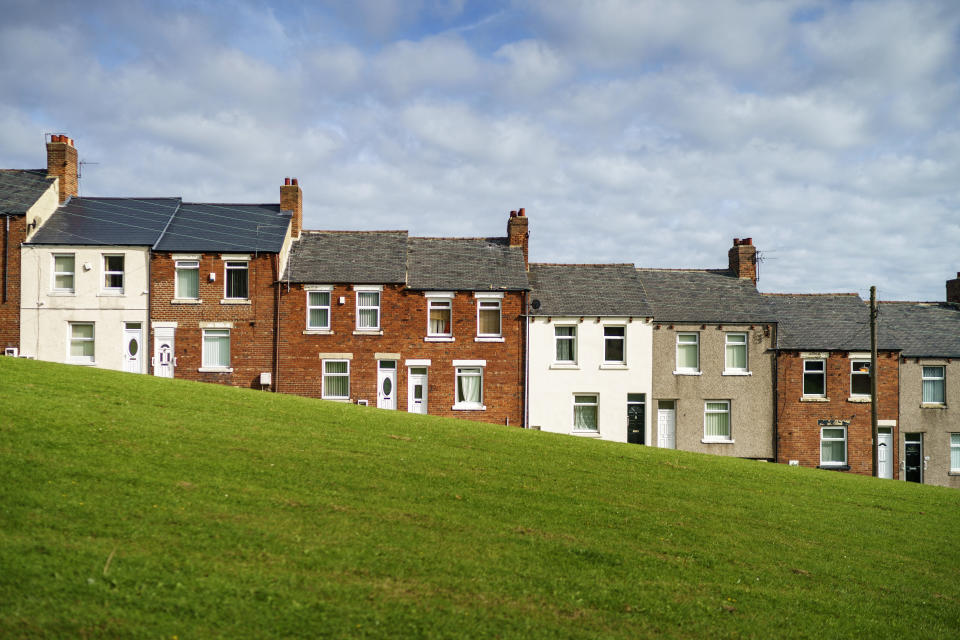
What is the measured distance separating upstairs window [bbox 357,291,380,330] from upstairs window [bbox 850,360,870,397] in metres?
24.7

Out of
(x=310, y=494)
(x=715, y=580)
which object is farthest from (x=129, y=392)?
(x=715, y=580)

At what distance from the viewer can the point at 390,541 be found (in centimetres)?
1036

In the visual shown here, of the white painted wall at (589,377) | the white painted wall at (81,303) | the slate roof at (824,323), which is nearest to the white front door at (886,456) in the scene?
the slate roof at (824,323)

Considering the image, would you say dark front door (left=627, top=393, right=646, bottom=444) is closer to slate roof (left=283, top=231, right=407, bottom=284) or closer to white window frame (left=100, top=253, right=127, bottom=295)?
slate roof (left=283, top=231, right=407, bottom=284)

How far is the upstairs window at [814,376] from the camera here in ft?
123

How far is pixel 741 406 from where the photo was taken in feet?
122

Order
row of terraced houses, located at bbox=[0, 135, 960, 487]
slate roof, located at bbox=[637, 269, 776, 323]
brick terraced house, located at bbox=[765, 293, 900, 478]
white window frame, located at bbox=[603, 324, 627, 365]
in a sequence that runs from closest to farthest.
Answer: row of terraced houses, located at bbox=[0, 135, 960, 487] < white window frame, located at bbox=[603, 324, 627, 365] < brick terraced house, located at bbox=[765, 293, 900, 478] < slate roof, located at bbox=[637, 269, 776, 323]

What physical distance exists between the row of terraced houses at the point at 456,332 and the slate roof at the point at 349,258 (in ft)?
0.37

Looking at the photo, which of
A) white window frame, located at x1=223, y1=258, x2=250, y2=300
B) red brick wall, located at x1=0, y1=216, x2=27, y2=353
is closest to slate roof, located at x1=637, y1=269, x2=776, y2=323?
white window frame, located at x1=223, y1=258, x2=250, y2=300

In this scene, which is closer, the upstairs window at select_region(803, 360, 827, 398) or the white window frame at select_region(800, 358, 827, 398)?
the white window frame at select_region(800, 358, 827, 398)

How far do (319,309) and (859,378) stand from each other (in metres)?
28.1

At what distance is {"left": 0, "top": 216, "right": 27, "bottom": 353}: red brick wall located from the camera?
3422 centimetres

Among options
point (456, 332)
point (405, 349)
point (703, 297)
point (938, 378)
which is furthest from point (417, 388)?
point (938, 378)

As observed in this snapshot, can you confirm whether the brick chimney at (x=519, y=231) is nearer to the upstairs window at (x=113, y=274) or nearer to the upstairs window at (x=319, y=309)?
the upstairs window at (x=319, y=309)
